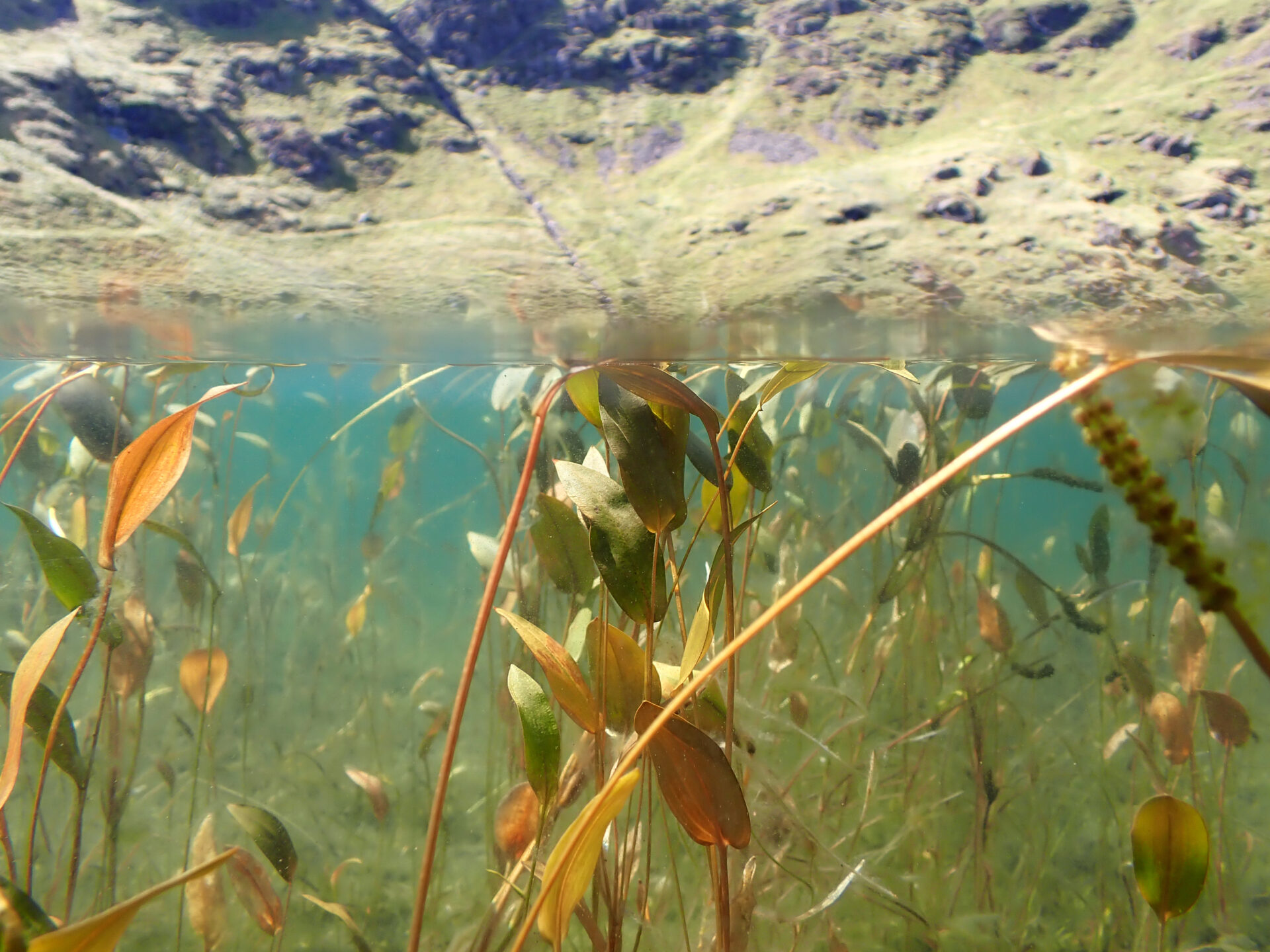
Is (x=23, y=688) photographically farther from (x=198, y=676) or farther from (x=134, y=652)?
(x=134, y=652)

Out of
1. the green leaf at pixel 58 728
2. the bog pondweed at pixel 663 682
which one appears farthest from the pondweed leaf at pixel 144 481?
the green leaf at pixel 58 728

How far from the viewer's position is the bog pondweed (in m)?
1.38

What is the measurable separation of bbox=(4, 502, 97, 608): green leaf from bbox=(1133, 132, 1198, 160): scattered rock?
120 inches

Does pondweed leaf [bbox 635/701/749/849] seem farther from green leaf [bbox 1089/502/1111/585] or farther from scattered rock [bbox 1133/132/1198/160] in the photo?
green leaf [bbox 1089/502/1111/585]

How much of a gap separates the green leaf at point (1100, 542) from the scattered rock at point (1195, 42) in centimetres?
206

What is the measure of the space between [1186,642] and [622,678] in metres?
2.92

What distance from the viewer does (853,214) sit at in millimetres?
2285

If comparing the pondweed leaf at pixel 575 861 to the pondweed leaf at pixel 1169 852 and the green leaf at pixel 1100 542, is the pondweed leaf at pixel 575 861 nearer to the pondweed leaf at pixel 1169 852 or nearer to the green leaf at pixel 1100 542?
the pondweed leaf at pixel 1169 852

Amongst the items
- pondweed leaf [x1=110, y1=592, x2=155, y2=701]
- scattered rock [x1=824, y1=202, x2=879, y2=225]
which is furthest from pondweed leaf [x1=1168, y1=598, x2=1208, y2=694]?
pondweed leaf [x1=110, y1=592, x2=155, y2=701]

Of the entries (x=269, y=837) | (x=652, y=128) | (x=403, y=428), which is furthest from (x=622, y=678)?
(x=403, y=428)

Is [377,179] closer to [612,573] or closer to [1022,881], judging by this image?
[612,573]

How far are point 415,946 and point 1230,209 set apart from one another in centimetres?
295

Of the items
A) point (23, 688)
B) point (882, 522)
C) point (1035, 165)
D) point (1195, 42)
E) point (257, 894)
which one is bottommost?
point (257, 894)

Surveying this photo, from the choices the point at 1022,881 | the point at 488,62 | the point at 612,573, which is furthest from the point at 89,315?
the point at 1022,881
